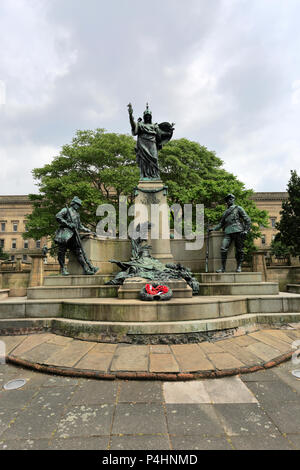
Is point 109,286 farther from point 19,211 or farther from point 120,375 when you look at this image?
point 19,211

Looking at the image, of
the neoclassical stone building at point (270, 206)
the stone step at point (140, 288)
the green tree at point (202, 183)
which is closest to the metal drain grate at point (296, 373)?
the stone step at point (140, 288)

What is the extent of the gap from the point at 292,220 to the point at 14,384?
36.3 meters

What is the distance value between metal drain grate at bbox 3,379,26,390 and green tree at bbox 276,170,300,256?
1310 inches

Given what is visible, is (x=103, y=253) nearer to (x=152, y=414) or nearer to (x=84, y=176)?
(x=152, y=414)

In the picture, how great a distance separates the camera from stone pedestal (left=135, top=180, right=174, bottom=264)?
10391 mm

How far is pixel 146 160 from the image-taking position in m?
11.6

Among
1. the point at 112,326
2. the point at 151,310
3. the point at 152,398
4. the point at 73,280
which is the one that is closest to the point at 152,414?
the point at 152,398

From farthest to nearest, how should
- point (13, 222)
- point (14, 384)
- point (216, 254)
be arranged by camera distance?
point (13, 222)
point (216, 254)
point (14, 384)

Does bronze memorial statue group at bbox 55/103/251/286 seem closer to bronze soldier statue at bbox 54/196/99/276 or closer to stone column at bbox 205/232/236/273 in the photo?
bronze soldier statue at bbox 54/196/99/276

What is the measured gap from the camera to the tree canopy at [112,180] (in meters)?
22.7

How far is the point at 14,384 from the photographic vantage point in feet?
11.9

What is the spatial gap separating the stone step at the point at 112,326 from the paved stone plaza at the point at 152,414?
1.40 m
